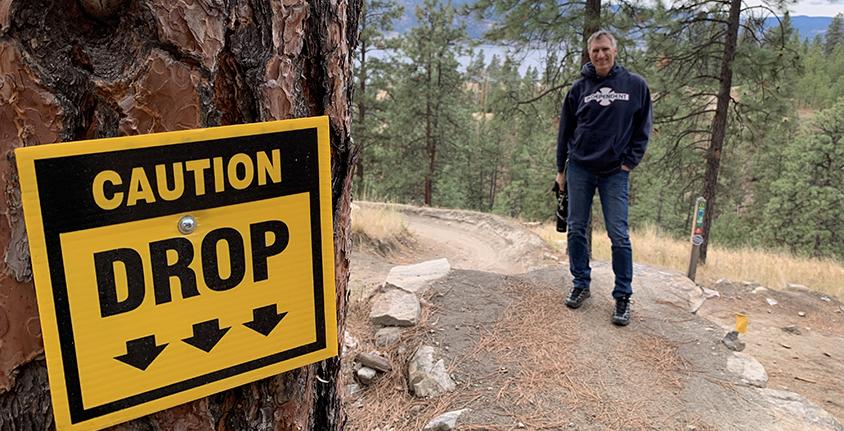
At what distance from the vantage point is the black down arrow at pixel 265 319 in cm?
93

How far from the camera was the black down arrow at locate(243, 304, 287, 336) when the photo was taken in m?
0.93

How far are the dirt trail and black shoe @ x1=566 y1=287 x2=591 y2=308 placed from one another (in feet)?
0.24

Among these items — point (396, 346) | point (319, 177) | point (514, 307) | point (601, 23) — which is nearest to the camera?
point (319, 177)

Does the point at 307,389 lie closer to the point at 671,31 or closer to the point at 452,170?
the point at 671,31

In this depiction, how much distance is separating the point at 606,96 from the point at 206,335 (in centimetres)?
339

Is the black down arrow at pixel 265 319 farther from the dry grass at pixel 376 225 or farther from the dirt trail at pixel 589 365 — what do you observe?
the dry grass at pixel 376 225

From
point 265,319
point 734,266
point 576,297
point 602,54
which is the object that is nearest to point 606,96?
point 602,54

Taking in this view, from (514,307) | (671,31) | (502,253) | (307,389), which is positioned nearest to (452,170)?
(502,253)

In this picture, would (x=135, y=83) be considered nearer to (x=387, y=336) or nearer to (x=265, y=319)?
(x=265, y=319)

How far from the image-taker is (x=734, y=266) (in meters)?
10.0

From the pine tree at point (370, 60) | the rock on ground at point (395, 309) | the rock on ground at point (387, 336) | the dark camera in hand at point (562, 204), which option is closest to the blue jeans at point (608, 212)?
the dark camera in hand at point (562, 204)

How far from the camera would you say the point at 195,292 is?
A: 86 cm

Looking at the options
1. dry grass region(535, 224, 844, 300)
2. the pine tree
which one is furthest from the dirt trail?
the pine tree

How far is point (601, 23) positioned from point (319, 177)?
27.3ft
